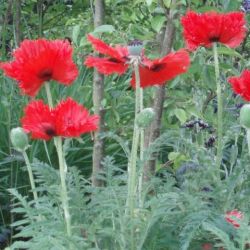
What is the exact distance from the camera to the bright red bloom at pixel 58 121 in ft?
4.66

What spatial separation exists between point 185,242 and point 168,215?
0.16m

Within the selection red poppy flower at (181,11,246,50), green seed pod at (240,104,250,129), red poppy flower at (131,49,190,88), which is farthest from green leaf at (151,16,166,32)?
green seed pod at (240,104,250,129)

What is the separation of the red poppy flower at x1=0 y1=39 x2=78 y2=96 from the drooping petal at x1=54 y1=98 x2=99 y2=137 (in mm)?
113

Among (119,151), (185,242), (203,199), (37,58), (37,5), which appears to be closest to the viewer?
(185,242)

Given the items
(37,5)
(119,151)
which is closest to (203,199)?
(119,151)

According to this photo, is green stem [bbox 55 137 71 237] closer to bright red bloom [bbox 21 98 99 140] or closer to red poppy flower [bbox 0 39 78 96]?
bright red bloom [bbox 21 98 99 140]

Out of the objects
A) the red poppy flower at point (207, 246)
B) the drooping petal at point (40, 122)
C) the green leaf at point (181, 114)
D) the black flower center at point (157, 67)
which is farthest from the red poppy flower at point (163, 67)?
the green leaf at point (181, 114)

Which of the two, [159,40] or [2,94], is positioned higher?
[159,40]

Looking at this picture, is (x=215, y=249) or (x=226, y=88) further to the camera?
(x=226, y=88)

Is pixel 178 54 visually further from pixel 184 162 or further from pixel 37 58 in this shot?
pixel 184 162

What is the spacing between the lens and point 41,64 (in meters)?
1.51

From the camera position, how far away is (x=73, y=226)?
1498 millimetres

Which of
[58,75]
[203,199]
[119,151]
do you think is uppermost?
[58,75]

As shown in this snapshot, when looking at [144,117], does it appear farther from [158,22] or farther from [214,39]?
[158,22]
